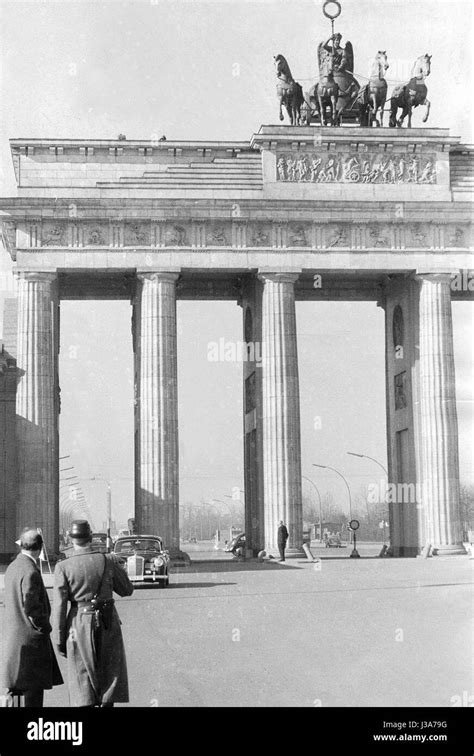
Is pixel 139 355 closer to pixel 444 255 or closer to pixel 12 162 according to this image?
pixel 12 162

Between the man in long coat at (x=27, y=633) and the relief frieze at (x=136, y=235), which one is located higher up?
the relief frieze at (x=136, y=235)

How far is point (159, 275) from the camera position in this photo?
172ft

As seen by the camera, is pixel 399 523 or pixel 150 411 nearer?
pixel 150 411

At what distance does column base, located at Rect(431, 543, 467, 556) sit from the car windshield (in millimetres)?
19244

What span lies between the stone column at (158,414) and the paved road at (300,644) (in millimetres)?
17270

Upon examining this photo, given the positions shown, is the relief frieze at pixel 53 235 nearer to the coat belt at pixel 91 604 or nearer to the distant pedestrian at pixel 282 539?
the distant pedestrian at pixel 282 539

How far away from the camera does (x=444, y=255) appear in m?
53.9

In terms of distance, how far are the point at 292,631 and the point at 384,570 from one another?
73.4 ft

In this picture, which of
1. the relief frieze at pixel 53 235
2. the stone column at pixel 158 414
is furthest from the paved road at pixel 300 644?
the relief frieze at pixel 53 235

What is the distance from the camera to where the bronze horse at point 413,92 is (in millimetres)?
54531

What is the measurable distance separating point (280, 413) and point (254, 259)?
273 inches

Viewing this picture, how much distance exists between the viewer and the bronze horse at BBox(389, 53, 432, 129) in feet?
179

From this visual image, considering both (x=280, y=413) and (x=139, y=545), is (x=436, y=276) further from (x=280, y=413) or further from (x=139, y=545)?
(x=139, y=545)
